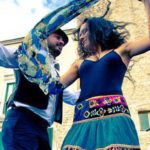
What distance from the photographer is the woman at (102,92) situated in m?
1.37

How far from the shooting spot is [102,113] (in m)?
1.48

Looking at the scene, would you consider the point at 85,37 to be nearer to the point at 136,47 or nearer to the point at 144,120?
the point at 136,47

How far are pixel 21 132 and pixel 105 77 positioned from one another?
1.26 meters

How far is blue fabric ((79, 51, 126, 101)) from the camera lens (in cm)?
158

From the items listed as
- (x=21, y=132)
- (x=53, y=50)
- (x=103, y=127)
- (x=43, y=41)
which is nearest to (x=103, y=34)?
(x=43, y=41)

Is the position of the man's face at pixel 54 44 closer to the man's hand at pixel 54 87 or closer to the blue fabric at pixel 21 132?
the blue fabric at pixel 21 132

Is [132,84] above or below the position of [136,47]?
above

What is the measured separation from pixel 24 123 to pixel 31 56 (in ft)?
2.85

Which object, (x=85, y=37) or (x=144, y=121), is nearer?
(x=85, y=37)

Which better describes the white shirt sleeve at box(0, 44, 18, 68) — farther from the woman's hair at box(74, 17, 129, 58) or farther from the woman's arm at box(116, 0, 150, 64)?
the woman's arm at box(116, 0, 150, 64)

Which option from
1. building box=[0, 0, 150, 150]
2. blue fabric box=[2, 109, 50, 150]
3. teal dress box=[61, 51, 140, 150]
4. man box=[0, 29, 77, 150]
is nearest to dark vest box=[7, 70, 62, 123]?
man box=[0, 29, 77, 150]

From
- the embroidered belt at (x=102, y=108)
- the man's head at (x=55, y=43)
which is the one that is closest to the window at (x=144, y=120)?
the man's head at (x=55, y=43)

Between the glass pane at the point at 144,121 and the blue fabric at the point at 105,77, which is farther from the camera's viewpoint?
the glass pane at the point at 144,121

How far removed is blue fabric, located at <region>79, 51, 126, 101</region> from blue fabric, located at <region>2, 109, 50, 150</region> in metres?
1.01
